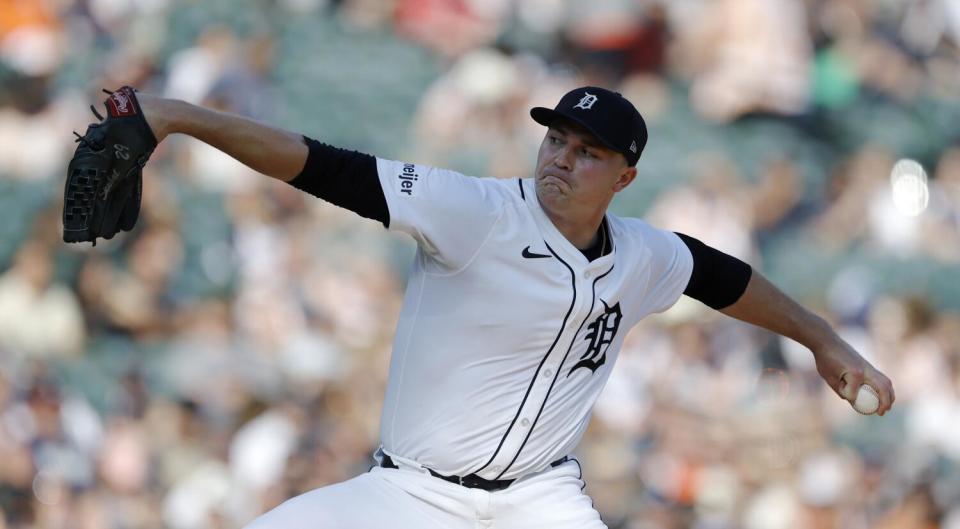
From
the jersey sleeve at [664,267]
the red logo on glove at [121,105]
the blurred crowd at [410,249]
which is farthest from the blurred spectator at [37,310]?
the red logo on glove at [121,105]

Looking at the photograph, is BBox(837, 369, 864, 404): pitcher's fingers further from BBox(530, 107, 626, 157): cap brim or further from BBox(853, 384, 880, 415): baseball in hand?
BBox(530, 107, 626, 157): cap brim

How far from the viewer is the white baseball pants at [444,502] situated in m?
4.11

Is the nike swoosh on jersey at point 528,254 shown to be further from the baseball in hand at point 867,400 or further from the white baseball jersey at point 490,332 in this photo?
the baseball in hand at point 867,400

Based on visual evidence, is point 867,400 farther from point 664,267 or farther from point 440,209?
point 440,209

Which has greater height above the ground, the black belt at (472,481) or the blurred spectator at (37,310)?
the blurred spectator at (37,310)

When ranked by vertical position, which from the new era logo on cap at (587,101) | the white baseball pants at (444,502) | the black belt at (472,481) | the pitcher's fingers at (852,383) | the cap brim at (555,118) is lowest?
the white baseball pants at (444,502)

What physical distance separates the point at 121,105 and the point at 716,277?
2240 millimetres

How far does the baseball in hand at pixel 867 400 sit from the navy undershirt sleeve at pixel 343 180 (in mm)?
1876

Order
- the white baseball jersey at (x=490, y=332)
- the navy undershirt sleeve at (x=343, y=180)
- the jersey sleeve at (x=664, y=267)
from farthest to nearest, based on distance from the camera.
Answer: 1. the jersey sleeve at (x=664, y=267)
2. the white baseball jersey at (x=490, y=332)
3. the navy undershirt sleeve at (x=343, y=180)

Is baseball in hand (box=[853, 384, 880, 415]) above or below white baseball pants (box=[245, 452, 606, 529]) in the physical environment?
above

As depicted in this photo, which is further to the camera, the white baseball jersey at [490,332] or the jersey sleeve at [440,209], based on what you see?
the white baseball jersey at [490,332]

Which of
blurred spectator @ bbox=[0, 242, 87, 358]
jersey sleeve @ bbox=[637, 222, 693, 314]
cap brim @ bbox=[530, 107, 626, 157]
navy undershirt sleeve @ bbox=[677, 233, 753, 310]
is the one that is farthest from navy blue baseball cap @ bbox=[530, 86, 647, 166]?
blurred spectator @ bbox=[0, 242, 87, 358]

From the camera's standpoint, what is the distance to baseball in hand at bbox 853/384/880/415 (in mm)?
4766

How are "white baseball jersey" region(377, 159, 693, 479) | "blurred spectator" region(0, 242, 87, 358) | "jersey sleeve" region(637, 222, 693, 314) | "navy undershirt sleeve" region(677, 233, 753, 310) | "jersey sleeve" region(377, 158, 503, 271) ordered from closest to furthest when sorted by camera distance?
"jersey sleeve" region(377, 158, 503, 271) → "white baseball jersey" region(377, 159, 693, 479) → "jersey sleeve" region(637, 222, 693, 314) → "navy undershirt sleeve" region(677, 233, 753, 310) → "blurred spectator" region(0, 242, 87, 358)
